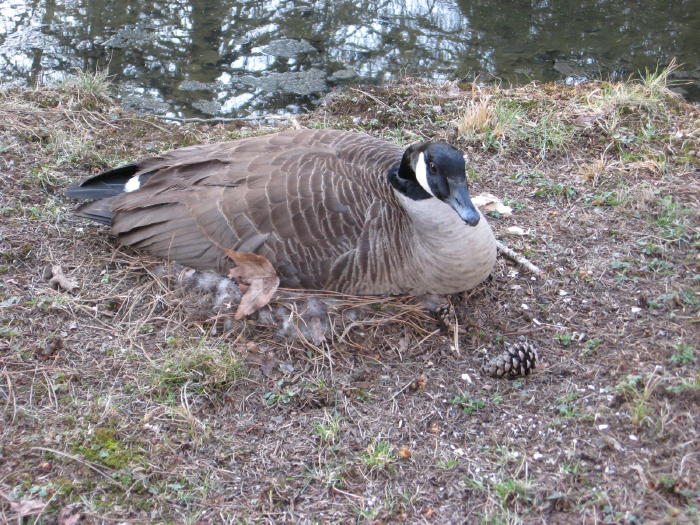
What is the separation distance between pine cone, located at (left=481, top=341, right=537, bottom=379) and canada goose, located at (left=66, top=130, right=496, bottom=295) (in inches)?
21.0

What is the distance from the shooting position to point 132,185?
4434mm

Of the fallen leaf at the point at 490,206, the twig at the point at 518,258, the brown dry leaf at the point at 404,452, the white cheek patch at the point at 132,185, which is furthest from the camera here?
the fallen leaf at the point at 490,206

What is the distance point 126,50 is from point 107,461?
6.06 m

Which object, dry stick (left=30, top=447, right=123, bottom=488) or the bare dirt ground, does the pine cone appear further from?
dry stick (left=30, top=447, right=123, bottom=488)

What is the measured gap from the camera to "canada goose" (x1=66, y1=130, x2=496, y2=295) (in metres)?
3.72

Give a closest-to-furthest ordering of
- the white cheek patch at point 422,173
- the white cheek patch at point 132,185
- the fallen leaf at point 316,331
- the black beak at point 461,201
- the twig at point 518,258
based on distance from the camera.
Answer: the black beak at point 461,201
the white cheek patch at point 422,173
the fallen leaf at point 316,331
the twig at point 518,258
the white cheek patch at point 132,185

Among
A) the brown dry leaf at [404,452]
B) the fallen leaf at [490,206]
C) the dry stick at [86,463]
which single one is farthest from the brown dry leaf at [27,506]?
the fallen leaf at [490,206]

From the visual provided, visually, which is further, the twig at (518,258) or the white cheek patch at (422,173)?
the twig at (518,258)

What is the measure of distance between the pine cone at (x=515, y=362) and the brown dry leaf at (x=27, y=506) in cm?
232

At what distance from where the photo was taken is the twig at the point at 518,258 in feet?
13.9

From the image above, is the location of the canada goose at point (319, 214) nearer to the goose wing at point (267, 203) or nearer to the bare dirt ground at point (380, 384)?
the goose wing at point (267, 203)

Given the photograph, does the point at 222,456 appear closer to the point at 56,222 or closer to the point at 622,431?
the point at 622,431

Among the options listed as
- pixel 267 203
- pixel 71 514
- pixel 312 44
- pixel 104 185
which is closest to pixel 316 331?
pixel 267 203

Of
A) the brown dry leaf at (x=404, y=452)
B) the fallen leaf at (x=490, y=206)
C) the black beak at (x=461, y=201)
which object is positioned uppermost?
the black beak at (x=461, y=201)
